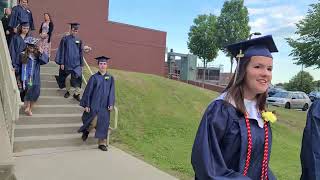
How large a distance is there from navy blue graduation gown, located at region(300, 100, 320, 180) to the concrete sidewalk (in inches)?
176

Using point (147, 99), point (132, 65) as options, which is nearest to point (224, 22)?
point (132, 65)

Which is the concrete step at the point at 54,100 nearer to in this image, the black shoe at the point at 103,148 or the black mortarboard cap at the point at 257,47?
the black shoe at the point at 103,148

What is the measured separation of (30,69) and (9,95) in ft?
4.81

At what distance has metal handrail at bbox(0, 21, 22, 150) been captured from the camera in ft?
25.5

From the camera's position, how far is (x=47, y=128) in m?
9.33

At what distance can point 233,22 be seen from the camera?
150ft

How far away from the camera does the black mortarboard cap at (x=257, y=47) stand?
10.1 feet

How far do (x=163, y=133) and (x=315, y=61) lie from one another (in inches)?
750

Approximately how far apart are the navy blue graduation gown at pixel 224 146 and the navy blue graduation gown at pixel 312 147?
0.35m

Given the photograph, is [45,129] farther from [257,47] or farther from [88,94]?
[257,47]

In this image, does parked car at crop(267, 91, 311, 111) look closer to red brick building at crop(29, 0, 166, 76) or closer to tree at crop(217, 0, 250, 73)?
red brick building at crop(29, 0, 166, 76)

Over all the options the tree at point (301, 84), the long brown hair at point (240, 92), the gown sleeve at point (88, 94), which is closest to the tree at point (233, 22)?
the tree at point (301, 84)

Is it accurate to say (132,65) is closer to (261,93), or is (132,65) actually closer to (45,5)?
(45,5)

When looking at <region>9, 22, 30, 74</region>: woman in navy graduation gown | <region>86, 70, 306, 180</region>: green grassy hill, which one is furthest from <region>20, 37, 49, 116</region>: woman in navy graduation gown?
<region>86, 70, 306, 180</region>: green grassy hill
